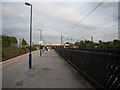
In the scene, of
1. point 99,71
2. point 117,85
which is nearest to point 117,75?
point 117,85

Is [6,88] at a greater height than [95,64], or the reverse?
[95,64]

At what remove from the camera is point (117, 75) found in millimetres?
6824

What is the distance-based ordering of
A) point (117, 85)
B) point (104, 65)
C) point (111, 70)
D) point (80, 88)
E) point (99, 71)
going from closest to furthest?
point (117, 85) → point (111, 70) → point (104, 65) → point (99, 71) → point (80, 88)

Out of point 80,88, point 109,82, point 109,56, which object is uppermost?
point 109,56

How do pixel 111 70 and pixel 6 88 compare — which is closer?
pixel 111 70

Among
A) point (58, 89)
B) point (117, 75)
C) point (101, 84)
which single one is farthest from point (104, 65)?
point (58, 89)

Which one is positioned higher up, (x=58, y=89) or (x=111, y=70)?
(x=111, y=70)

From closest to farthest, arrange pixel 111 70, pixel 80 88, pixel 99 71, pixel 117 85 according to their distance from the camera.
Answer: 1. pixel 117 85
2. pixel 111 70
3. pixel 99 71
4. pixel 80 88

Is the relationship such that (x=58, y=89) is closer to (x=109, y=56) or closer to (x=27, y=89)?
(x=27, y=89)

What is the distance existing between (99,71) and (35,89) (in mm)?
2617

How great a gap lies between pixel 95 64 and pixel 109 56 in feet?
7.86

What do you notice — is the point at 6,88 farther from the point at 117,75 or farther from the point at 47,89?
A: the point at 117,75

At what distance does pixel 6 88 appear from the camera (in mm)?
9406

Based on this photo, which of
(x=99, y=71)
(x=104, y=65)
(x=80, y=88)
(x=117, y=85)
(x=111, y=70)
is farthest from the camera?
(x=80, y=88)
